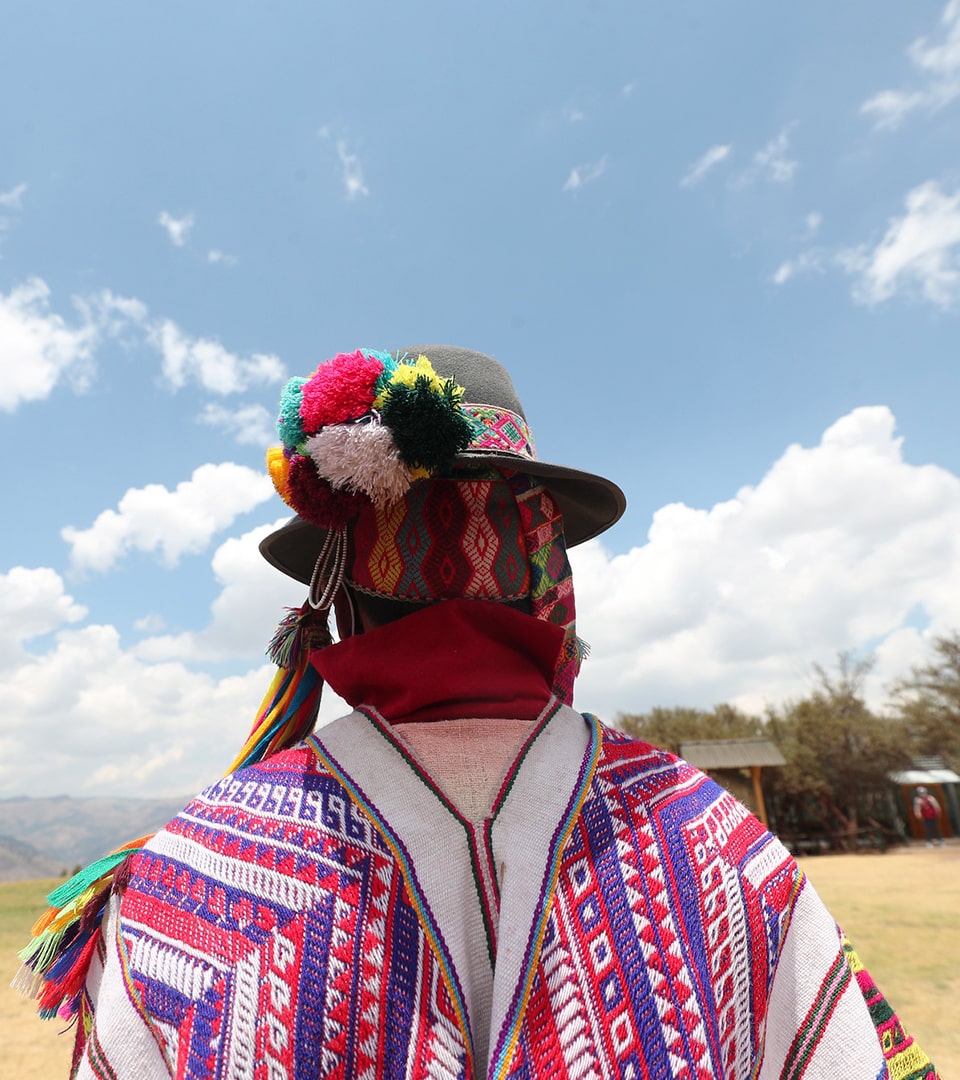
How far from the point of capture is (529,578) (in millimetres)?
1416

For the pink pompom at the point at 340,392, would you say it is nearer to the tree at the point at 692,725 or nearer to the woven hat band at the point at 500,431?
the woven hat band at the point at 500,431

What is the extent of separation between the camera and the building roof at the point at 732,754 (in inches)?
767

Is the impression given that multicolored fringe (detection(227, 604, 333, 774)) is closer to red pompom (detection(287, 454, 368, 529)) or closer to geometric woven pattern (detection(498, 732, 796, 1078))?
red pompom (detection(287, 454, 368, 529))

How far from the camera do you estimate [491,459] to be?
1.39m

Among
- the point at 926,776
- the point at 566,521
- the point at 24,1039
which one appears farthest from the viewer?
the point at 926,776

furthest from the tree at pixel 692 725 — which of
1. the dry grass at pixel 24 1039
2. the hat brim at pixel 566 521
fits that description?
the hat brim at pixel 566 521

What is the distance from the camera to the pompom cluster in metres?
1.27

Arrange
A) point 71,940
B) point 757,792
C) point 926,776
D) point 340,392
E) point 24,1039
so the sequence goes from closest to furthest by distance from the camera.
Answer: point 71,940 < point 340,392 < point 24,1039 < point 757,792 < point 926,776

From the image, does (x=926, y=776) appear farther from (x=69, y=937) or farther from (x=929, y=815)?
(x=69, y=937)

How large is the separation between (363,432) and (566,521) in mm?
848

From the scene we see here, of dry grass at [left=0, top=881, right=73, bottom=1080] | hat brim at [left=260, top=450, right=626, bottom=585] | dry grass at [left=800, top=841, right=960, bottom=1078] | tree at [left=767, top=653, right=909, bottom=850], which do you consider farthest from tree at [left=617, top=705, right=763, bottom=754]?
hat brim at [left=260, top=450, right=626, bottom=585]

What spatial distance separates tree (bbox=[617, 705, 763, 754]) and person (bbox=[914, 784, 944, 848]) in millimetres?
5584

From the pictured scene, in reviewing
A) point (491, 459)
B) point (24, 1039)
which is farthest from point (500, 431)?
point (24, 1039)

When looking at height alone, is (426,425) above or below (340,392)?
below
